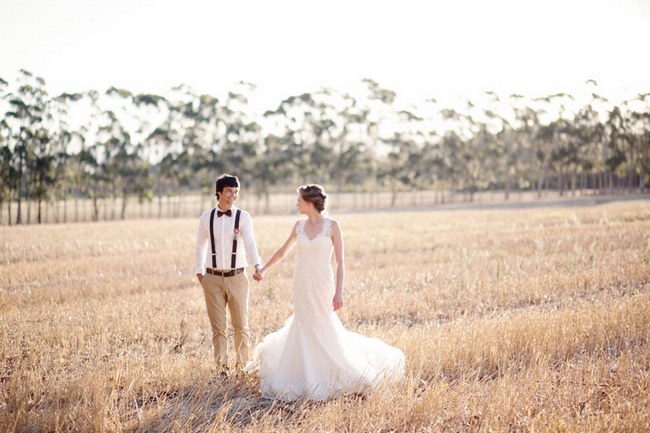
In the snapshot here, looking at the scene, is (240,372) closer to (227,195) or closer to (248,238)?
(248,238)

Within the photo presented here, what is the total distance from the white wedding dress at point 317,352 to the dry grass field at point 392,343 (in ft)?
0.70

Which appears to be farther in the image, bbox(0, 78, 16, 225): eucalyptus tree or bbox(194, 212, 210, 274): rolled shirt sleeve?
bbox(0, 78, 16, 225): eucalyptus tree

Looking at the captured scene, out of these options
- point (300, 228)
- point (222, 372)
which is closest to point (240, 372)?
point (222, 372)

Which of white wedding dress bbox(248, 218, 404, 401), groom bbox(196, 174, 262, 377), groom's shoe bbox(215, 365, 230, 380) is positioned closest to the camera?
white wedding dress bbox(248, 218, 404, 401)

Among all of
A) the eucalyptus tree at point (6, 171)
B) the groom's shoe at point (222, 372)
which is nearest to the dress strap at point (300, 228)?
the groom's shoe at point (222, 372)

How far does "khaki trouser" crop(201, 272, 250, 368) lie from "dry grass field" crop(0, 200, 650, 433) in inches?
15.6

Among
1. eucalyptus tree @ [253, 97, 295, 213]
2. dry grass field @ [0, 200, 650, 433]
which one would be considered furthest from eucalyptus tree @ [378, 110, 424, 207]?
dry grass field @ [0, 200, 650, 433]

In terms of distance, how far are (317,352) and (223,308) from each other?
139cm

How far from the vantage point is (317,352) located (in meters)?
5.97

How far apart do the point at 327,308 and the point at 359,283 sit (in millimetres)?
7067

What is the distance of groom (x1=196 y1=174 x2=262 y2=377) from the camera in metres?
6.54

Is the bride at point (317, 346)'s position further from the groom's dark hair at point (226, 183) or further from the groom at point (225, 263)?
the groom's dark hair at point (226, 183)

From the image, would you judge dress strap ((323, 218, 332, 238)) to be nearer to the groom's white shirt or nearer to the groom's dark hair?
the groom's white shirt

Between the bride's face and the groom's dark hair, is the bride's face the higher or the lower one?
the lower one
